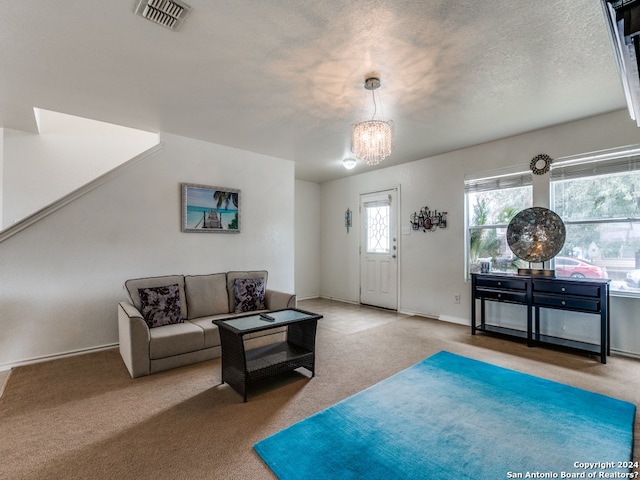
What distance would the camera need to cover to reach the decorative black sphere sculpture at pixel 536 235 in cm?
367

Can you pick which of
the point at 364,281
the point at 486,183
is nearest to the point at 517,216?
the point at 486,183

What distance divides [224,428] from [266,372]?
548mm

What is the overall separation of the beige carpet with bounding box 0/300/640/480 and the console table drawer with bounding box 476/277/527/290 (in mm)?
681

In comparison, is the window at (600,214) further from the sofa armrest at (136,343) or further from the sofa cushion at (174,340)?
the sofa armrest at (136,343)

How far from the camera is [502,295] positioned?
3.92 metres

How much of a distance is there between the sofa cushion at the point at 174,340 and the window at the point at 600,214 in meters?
4.25

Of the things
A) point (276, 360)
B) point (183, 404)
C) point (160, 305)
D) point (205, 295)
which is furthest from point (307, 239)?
point (183, 404)

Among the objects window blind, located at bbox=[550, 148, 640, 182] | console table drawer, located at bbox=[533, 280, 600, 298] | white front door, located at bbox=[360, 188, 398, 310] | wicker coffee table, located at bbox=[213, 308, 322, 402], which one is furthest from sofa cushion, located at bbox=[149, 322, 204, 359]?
window blind, located at bbox=[550, 148, 640, 182]

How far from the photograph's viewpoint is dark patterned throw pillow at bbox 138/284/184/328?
3.22m

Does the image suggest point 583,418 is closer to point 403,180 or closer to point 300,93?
point 300,93

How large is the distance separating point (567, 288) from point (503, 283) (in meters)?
0.64

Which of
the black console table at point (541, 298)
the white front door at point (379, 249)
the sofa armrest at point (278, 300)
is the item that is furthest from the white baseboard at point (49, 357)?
the black console table at point (541, 298)

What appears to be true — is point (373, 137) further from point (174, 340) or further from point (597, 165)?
point (597, 165)

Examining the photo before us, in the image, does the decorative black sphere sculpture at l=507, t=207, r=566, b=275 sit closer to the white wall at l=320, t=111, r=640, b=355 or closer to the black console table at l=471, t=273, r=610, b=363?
the black console table at l=471, t=273, r=610, b=363
